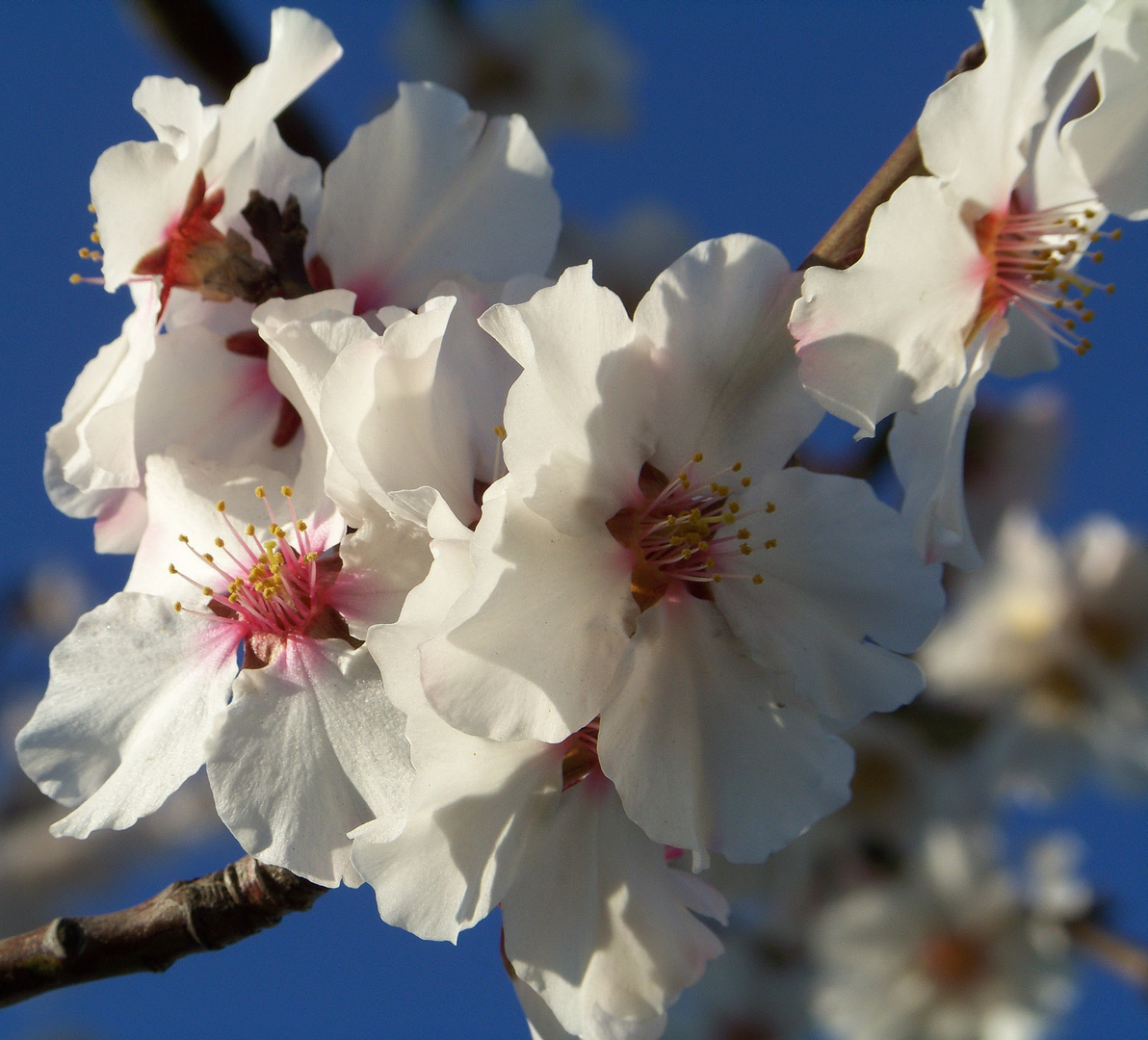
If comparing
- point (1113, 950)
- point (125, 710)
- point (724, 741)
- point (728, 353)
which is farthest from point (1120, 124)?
point (1113, 950)

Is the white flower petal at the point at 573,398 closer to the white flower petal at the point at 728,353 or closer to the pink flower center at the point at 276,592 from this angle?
the white flower petal at the point at 728,353

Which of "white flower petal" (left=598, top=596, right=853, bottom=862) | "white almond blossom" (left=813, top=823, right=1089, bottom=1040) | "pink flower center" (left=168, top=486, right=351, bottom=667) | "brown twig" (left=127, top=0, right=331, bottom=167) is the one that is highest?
"brown twig" (left=127, top=0, right=331, bottom=167)

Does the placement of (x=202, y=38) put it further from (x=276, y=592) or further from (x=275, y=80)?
(x=276, y=592)

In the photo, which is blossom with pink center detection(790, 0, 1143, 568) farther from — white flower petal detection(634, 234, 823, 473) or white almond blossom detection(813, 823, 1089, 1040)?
white almond blossom detection(813, 823, 1089, 1040)

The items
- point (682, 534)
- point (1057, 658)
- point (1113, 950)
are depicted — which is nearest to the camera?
point (682, 534)

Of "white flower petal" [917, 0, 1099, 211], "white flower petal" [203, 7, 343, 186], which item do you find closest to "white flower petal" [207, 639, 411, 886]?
"white flower petal" [203, 7, 343, 186]

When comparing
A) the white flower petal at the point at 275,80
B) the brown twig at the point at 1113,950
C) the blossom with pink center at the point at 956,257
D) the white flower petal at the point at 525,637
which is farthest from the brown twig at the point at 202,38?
the brown twig at the point at 1113,950
